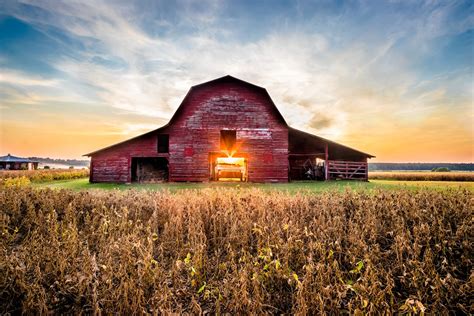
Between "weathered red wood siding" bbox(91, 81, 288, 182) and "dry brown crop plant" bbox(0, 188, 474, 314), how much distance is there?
13024mm

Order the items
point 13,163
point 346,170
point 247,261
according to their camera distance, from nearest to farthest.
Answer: point 247,261, point 346,170, point 13,163

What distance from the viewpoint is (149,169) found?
24.6m

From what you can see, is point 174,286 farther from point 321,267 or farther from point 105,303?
point 321,267

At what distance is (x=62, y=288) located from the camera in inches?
136

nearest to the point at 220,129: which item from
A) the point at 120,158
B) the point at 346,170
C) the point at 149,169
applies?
the point at 120,158

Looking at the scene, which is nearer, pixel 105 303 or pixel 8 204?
pixel 105 303

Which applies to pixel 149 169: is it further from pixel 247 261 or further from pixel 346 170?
pixel 247 261

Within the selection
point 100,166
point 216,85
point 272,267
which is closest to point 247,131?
point 216,85

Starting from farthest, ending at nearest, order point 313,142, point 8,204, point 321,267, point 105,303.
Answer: point 313,142, point 8,204, point 321,267, point 105,303

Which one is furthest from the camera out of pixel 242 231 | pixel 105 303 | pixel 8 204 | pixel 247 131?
pixel 247 131

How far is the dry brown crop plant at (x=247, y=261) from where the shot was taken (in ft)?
10.4

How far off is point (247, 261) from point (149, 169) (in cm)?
2229

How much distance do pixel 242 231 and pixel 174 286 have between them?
180 cm

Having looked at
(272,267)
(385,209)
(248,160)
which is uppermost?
(248,160)
